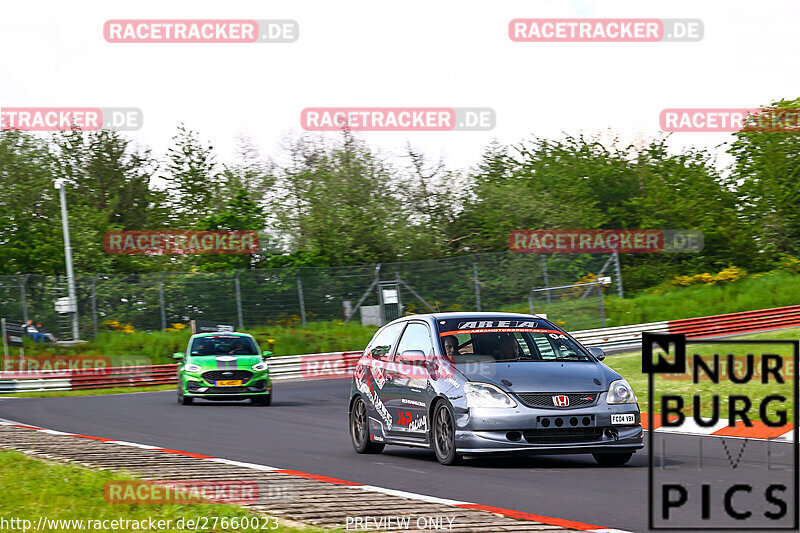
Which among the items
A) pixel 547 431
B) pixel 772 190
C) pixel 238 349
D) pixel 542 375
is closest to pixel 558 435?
pixel 547 431

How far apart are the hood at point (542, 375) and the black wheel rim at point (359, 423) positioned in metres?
2.10

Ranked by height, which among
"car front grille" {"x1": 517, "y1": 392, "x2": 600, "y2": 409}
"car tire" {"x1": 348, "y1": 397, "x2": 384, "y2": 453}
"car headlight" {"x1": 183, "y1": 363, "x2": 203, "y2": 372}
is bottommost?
"car headlight" {"x1": 183, "y1": 363, "x2": 203, "y2": 372}

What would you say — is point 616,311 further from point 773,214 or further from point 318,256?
point 773,214

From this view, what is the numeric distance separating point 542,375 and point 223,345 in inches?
580

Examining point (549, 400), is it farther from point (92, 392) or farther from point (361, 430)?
point (92, 392)

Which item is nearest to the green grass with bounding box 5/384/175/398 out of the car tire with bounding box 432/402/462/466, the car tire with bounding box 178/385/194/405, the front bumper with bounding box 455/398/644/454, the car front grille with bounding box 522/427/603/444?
the car tire with bounding box 178/385/194/405

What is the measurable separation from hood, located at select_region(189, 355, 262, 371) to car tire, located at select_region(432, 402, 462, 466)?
12716mm

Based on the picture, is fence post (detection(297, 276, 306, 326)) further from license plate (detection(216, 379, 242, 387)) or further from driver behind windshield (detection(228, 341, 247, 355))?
license plate (detection(216, 379, 242, 387))

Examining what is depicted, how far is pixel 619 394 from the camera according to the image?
434 inches

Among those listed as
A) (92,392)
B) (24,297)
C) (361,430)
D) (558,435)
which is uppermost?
(558,435)

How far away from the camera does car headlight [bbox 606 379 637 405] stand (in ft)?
35.9

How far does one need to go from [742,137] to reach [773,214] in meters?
5.22

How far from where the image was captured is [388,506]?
7.96 m

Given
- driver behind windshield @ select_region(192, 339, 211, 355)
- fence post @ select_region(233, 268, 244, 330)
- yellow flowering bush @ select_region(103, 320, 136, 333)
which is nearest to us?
driver behind windshield @ select_region(192, 339, 211, 355)
